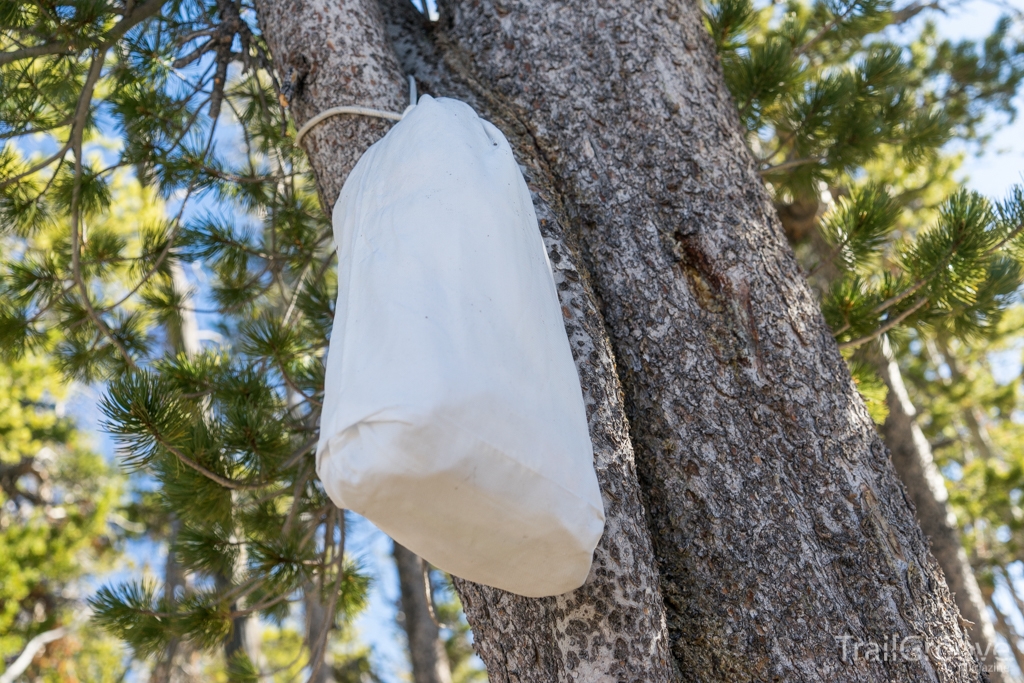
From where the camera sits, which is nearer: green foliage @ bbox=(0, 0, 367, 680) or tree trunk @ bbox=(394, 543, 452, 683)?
green foliage @ bbox=(0, 0, 367, 680)

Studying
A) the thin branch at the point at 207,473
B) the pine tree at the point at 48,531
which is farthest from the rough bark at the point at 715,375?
the pine tree at the point at 48,531

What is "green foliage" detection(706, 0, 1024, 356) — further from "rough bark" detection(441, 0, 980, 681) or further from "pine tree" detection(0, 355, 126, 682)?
"pine tree" detection(0, 355, 126, 682)

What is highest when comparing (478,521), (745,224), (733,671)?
(745,224)

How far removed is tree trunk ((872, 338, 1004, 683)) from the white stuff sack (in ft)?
7.26

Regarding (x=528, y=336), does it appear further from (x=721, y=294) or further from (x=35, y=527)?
(x=35, y=527)

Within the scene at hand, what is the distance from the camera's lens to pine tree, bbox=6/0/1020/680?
86cm

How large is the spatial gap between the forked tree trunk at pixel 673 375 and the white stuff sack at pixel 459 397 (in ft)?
0.37

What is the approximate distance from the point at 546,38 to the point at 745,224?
0.48m

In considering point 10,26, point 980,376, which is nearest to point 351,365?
point 10,26

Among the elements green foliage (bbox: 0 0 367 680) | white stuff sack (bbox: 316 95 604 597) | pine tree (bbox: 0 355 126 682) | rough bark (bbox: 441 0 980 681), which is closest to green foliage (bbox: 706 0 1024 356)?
rough bark (bbox: 441 0 980 681)

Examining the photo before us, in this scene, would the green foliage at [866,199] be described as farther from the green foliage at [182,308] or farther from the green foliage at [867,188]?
the green foliage at [182,308]

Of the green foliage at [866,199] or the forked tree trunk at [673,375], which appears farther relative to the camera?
the green foliage at [866,199]

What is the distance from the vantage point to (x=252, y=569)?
1.49m

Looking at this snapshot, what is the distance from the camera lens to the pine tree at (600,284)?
858 mm
